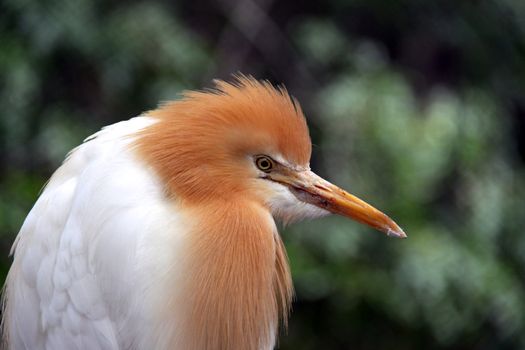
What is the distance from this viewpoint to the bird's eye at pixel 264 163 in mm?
1553

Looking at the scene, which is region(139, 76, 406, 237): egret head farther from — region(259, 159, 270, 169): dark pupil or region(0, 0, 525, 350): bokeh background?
region(0, 0, 525, 350): bokeh background

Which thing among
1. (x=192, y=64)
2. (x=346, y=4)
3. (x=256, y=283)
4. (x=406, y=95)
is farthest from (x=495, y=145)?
(x=256, y=283)

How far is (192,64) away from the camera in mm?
2844

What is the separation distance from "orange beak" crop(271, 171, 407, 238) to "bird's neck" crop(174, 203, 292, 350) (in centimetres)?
8

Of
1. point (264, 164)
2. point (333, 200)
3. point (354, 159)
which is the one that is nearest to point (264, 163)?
point (264, 164)

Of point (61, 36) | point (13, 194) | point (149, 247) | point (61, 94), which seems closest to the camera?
point (149, 247)

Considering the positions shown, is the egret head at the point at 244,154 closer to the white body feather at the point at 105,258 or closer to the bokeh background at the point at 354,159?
the white body feather at the point at 105,258

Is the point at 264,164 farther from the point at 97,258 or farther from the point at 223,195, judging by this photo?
the point at 97,258

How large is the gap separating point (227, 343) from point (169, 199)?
0.29m

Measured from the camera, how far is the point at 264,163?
5.12 feet

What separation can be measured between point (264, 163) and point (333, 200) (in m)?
0.15

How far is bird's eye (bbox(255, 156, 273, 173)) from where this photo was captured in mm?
1553

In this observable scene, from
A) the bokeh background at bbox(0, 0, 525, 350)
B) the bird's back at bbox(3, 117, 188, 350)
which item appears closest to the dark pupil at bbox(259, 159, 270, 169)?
the bird's back at bbox(3, 117, 188, 350)

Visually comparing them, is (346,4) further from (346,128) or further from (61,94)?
(61,94)
